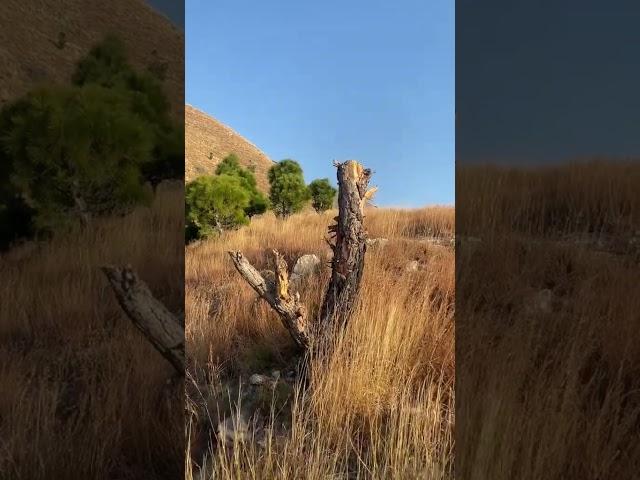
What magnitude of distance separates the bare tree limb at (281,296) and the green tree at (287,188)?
9.75m

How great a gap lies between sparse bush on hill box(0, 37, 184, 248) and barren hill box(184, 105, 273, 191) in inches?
800

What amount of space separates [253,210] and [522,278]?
10.2 m

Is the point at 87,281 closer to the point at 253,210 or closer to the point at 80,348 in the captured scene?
the point at 80,348

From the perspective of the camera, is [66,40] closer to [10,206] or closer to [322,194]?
[10,206]

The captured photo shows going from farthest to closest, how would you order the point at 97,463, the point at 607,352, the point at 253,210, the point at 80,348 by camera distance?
1. the point at 253,210
2. the point at 607,352
3. the point at 80,348
4. the point at 97,463

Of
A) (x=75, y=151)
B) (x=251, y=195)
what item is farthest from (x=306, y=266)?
(x=251, y=195)

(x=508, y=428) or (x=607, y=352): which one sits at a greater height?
(x=607, y=352)

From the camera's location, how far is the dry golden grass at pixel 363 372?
1322 millimetres

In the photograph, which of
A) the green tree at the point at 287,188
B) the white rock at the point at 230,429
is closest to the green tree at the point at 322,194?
the green tree at the point at 287,188

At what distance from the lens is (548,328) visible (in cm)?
159

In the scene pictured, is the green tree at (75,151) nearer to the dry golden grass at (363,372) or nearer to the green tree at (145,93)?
the green tree at (145,93)

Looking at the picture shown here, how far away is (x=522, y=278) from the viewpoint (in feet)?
5.83

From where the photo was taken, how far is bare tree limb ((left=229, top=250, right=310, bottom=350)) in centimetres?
226

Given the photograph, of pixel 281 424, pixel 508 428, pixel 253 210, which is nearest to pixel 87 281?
pixel 281 424
